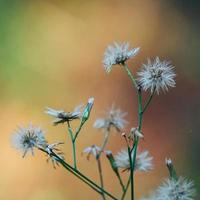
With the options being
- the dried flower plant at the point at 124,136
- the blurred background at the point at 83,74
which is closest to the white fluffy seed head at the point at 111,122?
the dried flower plant at the point at 124,136

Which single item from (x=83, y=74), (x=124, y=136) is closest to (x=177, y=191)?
(x=124, y=136)

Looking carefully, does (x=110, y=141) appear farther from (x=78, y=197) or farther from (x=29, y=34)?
(x=29, y=34)

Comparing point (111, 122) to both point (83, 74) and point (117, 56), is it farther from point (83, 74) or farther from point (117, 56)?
point (83, 74)

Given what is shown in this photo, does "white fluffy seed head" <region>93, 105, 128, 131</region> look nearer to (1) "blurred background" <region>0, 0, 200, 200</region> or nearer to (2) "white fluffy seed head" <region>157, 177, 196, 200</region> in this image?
(2) "white fluffy seed head" <region>157, 177, 196, 200</region>

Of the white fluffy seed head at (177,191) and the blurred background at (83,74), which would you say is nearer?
the white fluffy seed head at (177,191)

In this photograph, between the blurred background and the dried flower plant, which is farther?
the blurred background

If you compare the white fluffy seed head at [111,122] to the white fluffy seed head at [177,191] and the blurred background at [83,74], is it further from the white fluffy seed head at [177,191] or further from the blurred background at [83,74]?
the blurred background at [83,74]

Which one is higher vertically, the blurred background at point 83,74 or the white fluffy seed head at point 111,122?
the blurred background at point 83,74

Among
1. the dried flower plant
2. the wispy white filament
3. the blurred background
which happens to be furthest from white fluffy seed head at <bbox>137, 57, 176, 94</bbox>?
the blurred background
